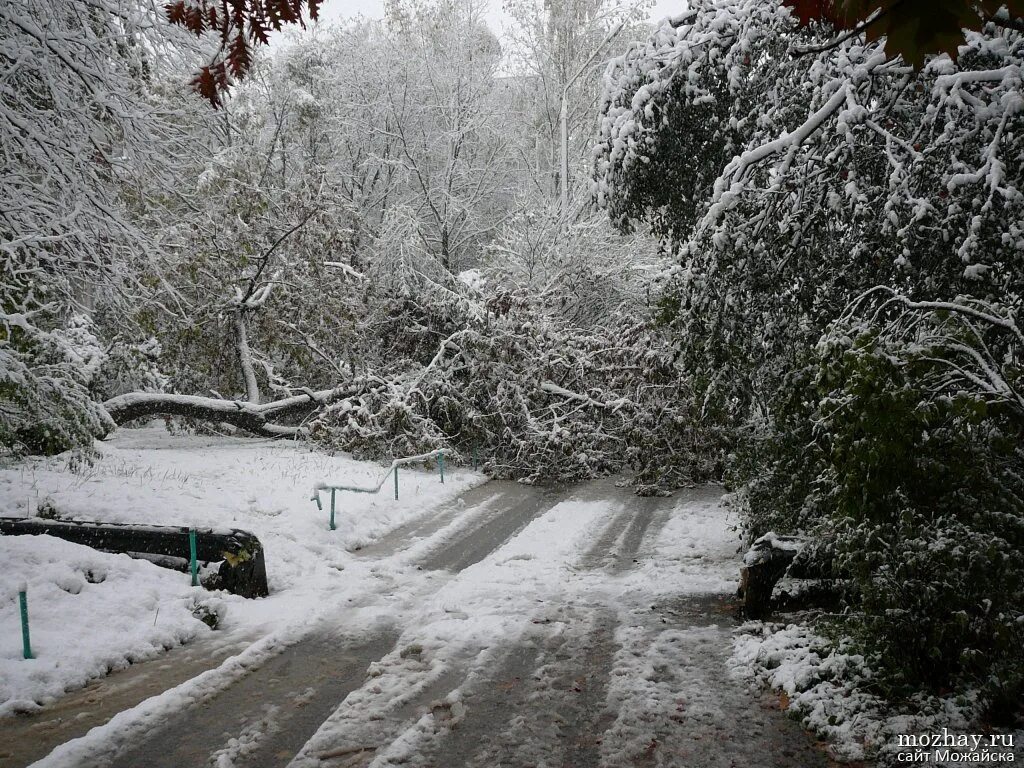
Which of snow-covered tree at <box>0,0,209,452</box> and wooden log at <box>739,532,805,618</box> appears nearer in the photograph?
snow-covered tree at <box>0,0,209,452</box>

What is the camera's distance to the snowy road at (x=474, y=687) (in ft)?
15.1

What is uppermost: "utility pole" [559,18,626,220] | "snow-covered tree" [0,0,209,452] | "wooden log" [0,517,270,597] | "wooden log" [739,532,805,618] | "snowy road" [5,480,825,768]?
"utility pole" [559,18,626,220]

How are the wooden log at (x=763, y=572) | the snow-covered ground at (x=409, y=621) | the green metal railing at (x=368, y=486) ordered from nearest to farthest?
the snow-covered ground at (x=409, y=621) → the wooden log at (x=763, y=572) → the green metal railing at (x=368, y=486)

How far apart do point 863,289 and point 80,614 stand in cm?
738

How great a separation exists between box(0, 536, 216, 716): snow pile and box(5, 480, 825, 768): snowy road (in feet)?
0.99

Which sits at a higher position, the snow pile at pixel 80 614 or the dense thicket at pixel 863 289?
the dense thicket at pixel 863 289

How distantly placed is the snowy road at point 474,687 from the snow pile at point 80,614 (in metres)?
0.30

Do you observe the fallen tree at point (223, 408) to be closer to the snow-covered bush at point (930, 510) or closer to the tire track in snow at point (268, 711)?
the tire track in snow at point (268, 711)

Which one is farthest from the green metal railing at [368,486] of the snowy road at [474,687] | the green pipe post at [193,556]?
the green pipe post at [193,556]

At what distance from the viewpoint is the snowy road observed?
4599mm

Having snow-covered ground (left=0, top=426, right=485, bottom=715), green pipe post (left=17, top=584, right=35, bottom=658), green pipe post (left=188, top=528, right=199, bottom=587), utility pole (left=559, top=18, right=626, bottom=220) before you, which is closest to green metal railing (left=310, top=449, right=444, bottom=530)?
snow-covered ground (left=0, top=426, right=485, bottom=715)

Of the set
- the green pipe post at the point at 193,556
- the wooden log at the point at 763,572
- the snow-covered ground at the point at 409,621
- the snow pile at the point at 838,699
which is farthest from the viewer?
the green pipe post at the point at 193,556

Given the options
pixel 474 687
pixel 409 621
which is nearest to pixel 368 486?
pixel 409 621

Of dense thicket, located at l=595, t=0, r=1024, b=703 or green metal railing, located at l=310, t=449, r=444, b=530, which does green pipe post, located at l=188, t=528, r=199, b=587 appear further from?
dense thicket, located at l=595, t=0, r=1024, b=703
